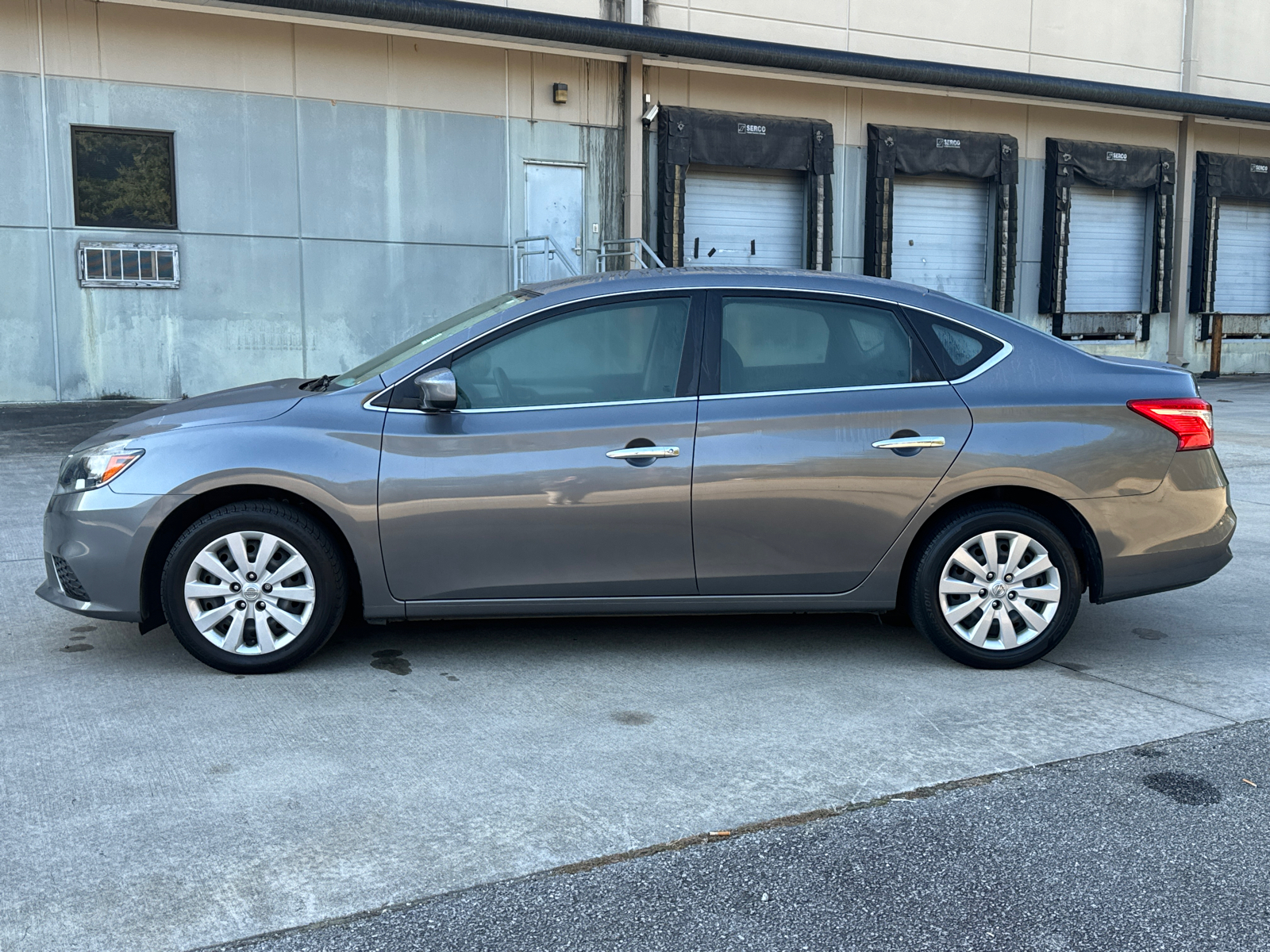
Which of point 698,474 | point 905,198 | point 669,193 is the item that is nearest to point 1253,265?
point 905,198

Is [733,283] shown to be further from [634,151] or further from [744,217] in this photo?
[744,217]

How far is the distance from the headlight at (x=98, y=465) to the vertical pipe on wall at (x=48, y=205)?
10.4 metres

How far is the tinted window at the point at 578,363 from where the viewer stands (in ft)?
16.3

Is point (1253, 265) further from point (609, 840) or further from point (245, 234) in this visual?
point (609, 840)

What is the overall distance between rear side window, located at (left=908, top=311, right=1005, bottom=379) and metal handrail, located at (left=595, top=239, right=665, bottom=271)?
11.5 metres

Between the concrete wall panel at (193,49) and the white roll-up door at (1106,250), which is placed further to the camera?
the white roll-up door at (1106,250)

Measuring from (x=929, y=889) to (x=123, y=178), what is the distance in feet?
46.1

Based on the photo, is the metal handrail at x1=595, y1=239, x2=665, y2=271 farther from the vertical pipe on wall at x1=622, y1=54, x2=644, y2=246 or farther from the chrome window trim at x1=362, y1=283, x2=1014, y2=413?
the chrome window trim at x1=362, y1=283, x2=1014, y2=413

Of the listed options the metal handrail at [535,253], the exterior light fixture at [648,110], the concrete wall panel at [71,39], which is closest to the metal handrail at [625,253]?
the metal handrail at [535,253]

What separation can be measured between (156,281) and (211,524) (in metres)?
11.0

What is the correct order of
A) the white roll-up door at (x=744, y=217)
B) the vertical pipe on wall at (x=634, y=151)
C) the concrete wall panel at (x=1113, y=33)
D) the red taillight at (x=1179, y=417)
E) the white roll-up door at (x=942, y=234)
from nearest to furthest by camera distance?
the red taillight at (x=1179, y=417)
the vertical pipe on wall at (x=634, y=151)
the white roll-up door at (x=744, y=217)
the white roll-up door at (x=942, y=234)
the concrete wall panel at (x=1113, y=33)

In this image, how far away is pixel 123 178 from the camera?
1448 cm

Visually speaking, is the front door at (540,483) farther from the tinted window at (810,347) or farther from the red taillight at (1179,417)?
the red taillight at (1179,417)

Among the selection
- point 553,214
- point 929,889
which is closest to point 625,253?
point 553,214
